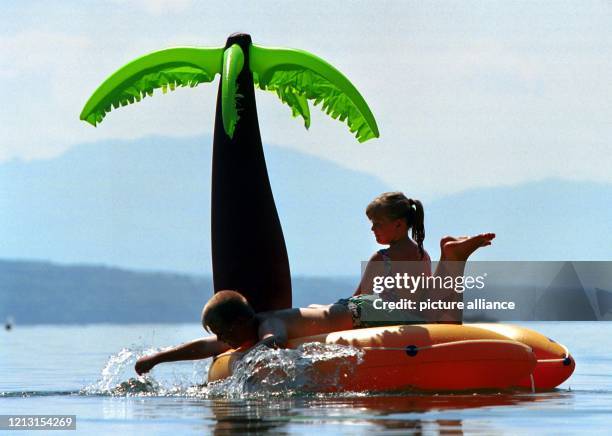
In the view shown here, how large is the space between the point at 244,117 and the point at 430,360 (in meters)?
3.01

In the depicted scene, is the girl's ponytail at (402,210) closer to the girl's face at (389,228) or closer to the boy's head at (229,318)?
the girl's face at (389,228)

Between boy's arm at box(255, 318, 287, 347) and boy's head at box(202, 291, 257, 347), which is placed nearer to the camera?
boy's arm at box(255, 318, 287, 347)

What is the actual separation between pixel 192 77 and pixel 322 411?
15.1ft

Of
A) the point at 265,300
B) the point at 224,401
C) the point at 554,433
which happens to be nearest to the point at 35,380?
the point at 265,300

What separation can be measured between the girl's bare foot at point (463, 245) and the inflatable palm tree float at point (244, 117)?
5.75 feet

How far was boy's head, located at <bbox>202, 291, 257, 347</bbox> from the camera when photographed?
35.7ft

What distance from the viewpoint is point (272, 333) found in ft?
35.8

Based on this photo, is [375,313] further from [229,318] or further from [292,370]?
[229,318]

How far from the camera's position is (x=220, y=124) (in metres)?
12.5

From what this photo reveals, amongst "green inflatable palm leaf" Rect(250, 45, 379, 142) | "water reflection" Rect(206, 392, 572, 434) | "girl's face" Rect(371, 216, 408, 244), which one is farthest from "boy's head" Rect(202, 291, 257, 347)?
"green inflatable palm leaf" Rect(250, 45, 379, 142)

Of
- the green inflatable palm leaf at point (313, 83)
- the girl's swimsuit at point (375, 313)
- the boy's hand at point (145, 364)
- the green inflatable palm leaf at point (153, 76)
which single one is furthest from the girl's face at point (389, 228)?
the green inflatable palm leaf at point (153, 76)

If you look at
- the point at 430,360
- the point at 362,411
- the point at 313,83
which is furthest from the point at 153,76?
the point at 362,411

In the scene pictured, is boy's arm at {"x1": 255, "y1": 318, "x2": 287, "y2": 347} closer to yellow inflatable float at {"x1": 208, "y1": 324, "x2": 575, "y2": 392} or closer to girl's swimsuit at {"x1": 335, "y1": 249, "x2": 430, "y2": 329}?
yellow inflatable float at {"x1": 208, "y1": 324, "x2": 575, "y2": 392}

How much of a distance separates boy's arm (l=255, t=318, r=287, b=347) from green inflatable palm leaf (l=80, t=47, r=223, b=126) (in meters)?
2.76
